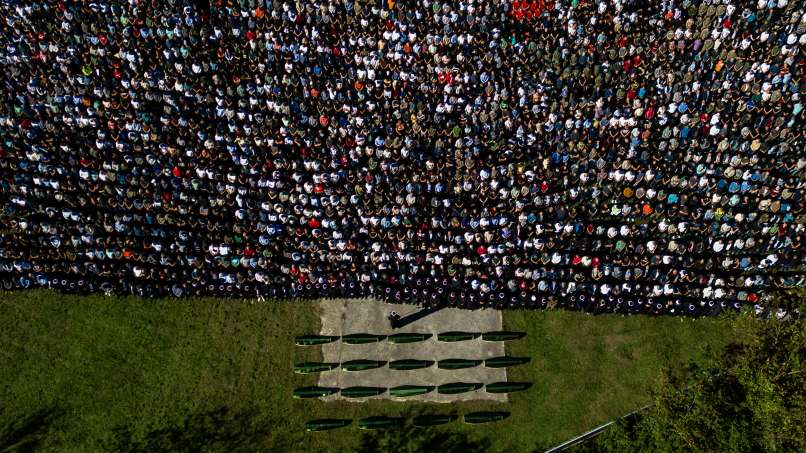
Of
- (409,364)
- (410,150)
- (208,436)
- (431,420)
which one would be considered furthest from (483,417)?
(410,150)

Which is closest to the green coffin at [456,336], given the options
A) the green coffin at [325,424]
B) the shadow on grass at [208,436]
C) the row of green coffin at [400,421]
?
the row of green coffin at [400,421]

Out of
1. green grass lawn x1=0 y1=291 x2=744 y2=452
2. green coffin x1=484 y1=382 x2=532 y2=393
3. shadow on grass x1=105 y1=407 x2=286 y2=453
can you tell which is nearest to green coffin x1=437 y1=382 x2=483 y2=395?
green coffin x1=484 y1=382 x2=532 y2=393

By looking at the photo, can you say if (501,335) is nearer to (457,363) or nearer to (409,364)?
(457,363)

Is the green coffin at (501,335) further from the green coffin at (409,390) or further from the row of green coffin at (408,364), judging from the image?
the green coffin at (409,390)

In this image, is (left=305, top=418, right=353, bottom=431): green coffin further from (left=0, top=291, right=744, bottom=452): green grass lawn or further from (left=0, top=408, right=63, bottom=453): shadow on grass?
(left=0, top=408, right=63, bottom=453): shadow on grass

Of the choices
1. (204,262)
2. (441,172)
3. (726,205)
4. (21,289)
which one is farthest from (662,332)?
(21,289)

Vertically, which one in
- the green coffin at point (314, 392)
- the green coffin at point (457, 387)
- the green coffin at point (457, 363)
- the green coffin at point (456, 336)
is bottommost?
the green coffin at point (314, 392)
